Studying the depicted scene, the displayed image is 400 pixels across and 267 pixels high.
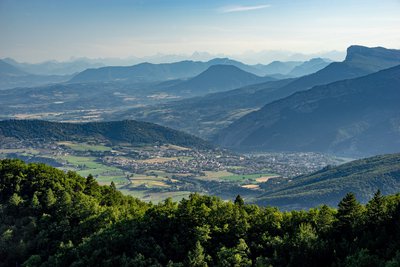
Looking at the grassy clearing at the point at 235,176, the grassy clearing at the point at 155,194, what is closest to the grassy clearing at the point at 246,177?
the grassy clearing at the point at 235,176

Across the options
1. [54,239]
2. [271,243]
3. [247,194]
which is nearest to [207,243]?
[271,243]

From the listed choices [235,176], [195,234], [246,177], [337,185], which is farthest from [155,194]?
[195,234]

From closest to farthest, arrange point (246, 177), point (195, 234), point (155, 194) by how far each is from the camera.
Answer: point (195, 234) → point (155, 194) → point (246, 177)

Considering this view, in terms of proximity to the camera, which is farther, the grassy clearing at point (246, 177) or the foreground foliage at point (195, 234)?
the grassy clearing at point (246, 177)

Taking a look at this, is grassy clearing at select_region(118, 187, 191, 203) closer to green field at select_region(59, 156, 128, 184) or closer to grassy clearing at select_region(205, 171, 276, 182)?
green field at select_region(59, 156, 128, 184)

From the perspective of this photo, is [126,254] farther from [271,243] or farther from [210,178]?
[210,178]

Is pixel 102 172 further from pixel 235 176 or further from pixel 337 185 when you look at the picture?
pixel 337 185

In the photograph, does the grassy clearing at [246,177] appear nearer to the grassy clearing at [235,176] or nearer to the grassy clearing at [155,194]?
the grassy clearing at [235,176]
